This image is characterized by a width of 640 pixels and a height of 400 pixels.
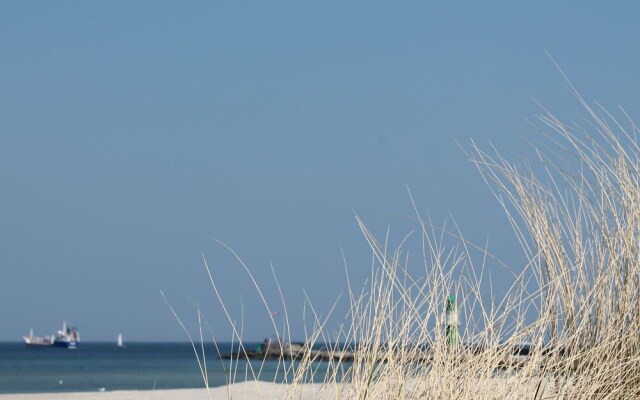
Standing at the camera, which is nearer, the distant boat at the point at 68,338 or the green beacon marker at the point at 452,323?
the green beacon marker at the point at 452,323

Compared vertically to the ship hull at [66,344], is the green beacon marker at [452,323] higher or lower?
higher

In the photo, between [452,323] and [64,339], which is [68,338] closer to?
[64,339]

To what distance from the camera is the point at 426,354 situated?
2906mm

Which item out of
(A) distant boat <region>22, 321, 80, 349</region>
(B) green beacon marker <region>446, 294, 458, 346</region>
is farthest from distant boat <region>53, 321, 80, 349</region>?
(B) green beacon marker <region>446, 294, 458, 346</region>

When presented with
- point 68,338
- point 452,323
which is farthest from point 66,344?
point 452,323

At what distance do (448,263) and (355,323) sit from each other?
0.41 meters

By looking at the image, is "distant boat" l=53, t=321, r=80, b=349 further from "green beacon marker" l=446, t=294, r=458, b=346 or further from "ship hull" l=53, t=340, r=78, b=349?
"green beacon marker" l=446, t=294, r=458, b=346

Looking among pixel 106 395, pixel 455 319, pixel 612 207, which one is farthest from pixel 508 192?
pixel 106 395

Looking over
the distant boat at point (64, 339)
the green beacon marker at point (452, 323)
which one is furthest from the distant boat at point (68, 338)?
the green beacon marker at point (452, 323)

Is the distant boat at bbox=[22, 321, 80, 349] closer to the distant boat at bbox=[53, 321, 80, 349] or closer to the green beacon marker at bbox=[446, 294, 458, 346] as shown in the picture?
the distant boat at bbox=[53, 321, 80, 349]

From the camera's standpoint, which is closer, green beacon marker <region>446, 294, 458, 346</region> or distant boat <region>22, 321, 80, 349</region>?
green beacon marker <region>446, 294, 458, 346</region>

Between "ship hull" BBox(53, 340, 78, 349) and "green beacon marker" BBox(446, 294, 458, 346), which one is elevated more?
"green beacon marker" BBox(446, 294, 458, 346)

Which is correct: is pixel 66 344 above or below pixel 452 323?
below

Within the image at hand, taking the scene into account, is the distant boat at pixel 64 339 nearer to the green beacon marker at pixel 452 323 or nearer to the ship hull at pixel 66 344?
the ship hull at pixel 66 344
